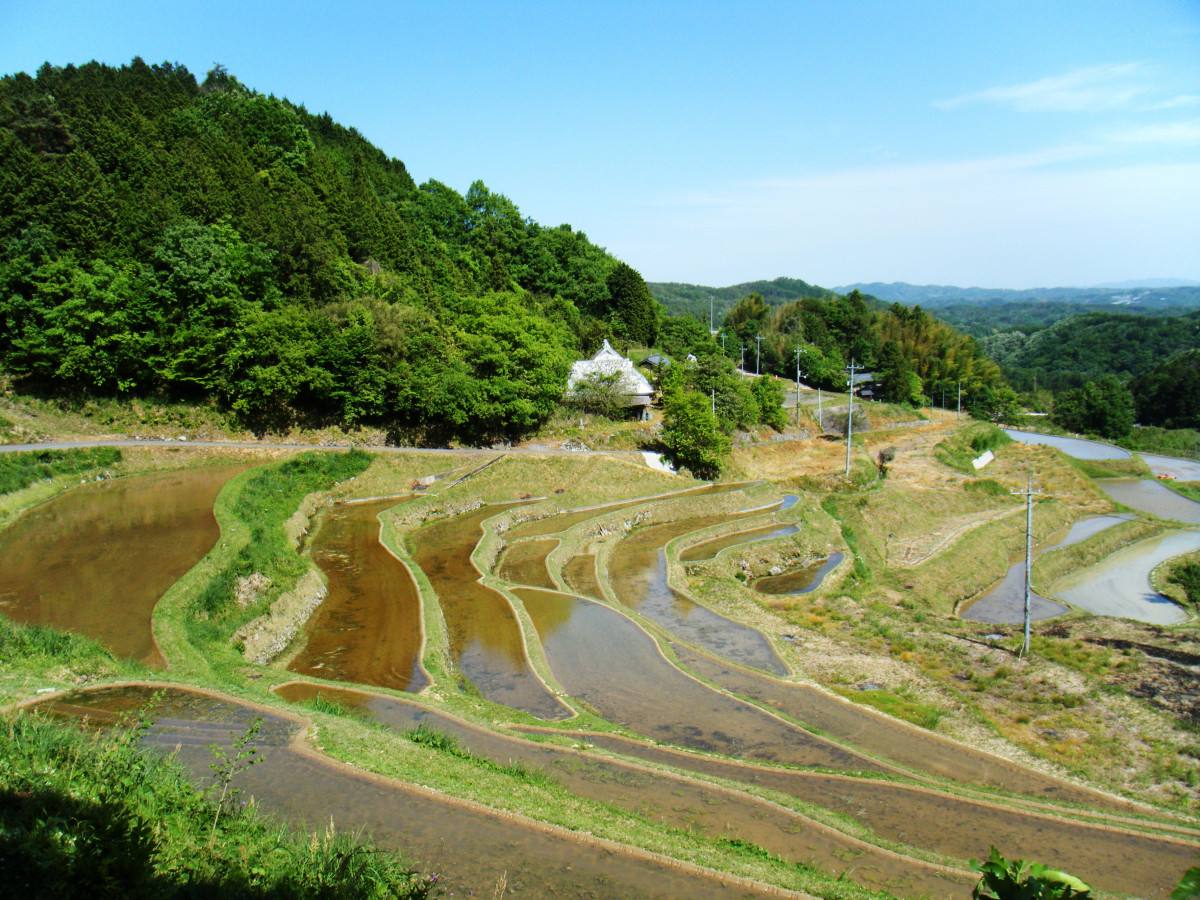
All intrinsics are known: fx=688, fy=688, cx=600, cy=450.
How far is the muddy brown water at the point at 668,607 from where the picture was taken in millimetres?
19969

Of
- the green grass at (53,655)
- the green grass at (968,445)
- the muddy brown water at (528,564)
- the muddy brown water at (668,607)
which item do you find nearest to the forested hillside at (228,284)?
the muddy brown water at (528,564)

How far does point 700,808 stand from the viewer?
10.5 m

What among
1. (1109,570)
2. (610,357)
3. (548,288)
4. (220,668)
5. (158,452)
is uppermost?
(548,288)

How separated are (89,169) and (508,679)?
3798 cm

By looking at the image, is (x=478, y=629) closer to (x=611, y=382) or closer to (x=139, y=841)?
(x=139, y=841)

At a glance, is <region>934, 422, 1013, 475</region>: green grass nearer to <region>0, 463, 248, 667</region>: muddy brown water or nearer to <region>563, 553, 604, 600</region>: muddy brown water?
<region>563, 553, 604, 600</region>: muddy brown water

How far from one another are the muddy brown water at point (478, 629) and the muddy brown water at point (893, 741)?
14.7 feet

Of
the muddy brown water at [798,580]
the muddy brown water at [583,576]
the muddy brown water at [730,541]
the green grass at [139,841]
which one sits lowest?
the muddy brown water at [798,580]

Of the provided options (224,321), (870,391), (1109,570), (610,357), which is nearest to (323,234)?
(224,321)

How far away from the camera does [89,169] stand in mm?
36688

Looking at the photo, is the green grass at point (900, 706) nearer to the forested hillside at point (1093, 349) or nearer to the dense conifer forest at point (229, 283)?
the dense conifer forest at point (229, 283)

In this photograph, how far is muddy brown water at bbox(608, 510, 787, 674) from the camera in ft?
65.5

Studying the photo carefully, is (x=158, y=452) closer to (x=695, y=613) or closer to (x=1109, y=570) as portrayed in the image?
(x=695, y=613)

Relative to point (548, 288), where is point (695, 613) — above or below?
below
